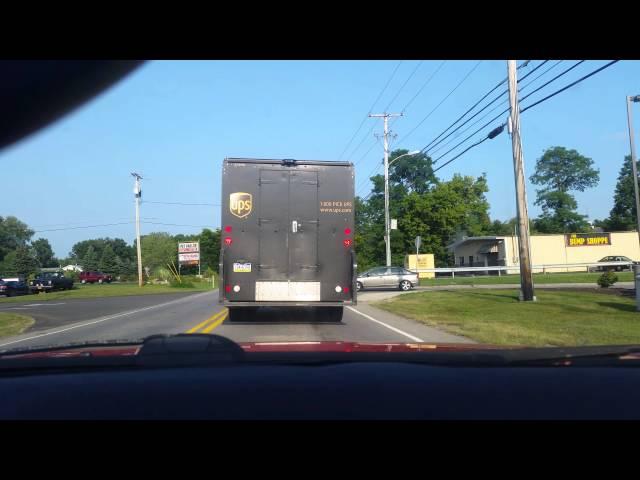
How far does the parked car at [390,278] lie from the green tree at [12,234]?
38420mm

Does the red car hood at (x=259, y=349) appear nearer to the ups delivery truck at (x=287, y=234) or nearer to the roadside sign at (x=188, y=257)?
the ups delivery truck at (x=287, y=234)

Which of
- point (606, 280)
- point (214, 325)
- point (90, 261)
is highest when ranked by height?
point (90, 261)

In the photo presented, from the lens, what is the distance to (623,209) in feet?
270

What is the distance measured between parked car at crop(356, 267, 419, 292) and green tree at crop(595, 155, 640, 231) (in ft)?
175

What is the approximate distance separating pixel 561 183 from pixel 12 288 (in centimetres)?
6539

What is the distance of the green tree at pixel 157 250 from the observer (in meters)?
112

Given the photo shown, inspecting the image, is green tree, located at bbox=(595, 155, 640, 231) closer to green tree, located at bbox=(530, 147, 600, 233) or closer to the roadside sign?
green tree, located at bbox=(530, 147, 600, 233)

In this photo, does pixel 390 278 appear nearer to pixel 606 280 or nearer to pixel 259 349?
pixel 606 280

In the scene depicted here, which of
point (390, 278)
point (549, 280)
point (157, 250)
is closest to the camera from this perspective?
point (390, 278)

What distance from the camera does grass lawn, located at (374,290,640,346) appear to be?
10.6 metres

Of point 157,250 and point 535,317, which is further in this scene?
point 157,250

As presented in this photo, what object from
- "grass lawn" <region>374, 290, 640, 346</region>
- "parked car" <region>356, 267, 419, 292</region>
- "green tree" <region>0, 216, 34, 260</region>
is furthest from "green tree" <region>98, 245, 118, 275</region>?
"grass lawn" <region>374, 290, 640, 346</region>

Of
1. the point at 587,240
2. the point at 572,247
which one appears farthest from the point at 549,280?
the point at 587,240
